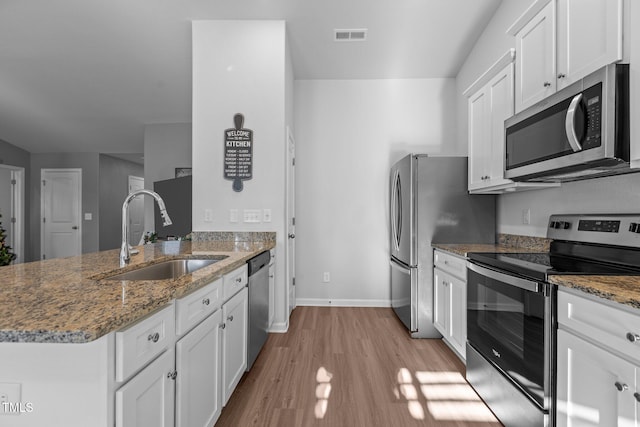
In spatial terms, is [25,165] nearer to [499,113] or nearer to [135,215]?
[135,215]

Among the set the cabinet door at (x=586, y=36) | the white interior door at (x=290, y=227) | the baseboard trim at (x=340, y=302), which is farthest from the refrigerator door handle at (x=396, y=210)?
the cabinet door at (x=586, y=36)

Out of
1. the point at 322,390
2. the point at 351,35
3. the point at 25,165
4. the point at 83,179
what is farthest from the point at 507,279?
the point at 25,165

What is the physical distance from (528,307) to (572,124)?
0.87 meters

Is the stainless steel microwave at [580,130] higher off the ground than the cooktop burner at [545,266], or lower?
higher

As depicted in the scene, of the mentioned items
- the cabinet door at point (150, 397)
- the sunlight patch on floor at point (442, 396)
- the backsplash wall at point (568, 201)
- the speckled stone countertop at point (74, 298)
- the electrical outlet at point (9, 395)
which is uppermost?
the backsplash wall at point (568, 201)

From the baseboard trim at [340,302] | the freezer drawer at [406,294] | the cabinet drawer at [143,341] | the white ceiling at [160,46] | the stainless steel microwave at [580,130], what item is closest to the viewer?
the cabinet drawer at [143,341]

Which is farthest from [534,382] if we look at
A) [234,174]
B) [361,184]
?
[361,184]

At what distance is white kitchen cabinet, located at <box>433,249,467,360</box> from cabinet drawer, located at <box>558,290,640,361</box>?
1.02 meters

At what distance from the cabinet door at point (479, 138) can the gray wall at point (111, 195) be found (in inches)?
276

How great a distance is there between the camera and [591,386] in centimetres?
119

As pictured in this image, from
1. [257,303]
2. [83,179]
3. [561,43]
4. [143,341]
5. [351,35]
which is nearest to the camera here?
[143,341]

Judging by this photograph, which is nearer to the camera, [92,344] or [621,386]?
[92,344]

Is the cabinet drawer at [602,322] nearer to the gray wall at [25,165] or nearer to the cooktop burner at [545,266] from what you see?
the cooktop burner at [545,266]

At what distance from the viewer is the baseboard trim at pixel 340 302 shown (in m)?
4.07
